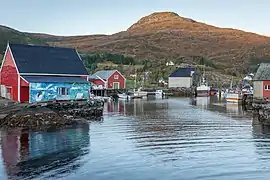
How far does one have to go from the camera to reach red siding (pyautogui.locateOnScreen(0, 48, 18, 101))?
39.8 metres

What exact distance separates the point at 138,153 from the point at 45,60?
22678 mm

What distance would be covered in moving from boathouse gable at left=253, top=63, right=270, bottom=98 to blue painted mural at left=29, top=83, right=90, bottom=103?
2305 centimetres

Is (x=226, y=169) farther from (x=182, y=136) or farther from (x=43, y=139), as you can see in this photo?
(x=43, y=139)

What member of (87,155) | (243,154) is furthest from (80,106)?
(243,154)

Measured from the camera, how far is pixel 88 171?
729 inches

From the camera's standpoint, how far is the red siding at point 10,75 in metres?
39.8

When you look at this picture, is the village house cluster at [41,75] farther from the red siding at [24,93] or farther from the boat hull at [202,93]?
the boat hull at [202,93]

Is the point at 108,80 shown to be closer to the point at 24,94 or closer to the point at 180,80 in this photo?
the point at 180,80

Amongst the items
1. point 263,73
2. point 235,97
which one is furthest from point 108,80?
point 263,73

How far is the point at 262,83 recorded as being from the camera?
2066 inches

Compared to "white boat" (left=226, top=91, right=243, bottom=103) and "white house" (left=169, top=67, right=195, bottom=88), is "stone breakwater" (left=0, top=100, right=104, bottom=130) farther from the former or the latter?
"white house" (left=169, top=67, right=195, bottom=88)

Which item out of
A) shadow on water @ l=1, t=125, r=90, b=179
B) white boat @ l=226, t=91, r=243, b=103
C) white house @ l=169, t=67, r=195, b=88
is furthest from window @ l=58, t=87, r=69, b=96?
white house @ l=169, t=67, r=195, b=88

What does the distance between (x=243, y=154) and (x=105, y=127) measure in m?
14.5

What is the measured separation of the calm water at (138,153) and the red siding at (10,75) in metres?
10.3
